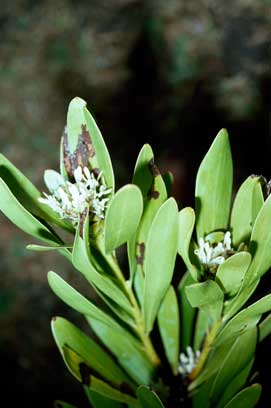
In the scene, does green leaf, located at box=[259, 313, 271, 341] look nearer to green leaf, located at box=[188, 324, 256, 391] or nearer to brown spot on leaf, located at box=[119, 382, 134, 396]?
green leaf, located at box=[188, 324, 256, 391]

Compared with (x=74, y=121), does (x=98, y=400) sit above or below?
below

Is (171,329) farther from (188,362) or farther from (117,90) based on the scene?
(117,90)

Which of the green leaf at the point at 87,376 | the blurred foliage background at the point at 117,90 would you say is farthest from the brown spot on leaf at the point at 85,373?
the blurred foliage background at the point at 117,90

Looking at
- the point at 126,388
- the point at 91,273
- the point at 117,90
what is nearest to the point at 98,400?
the point at 126,388

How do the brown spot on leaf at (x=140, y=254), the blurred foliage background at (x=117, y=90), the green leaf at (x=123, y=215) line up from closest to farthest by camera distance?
the green leaf at (x=123, y=215) < the brown spot on leaf at (x=140, y=254) < the blurred foliage background at (x=117, y=90)

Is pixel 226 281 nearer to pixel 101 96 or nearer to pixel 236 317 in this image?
pixel 236 317

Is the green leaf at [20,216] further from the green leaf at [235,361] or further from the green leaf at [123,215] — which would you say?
the green leaf at [235,361]

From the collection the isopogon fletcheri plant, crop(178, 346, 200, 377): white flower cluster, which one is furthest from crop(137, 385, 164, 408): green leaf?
crop(178, 346, 200, 377): white flower cluster
